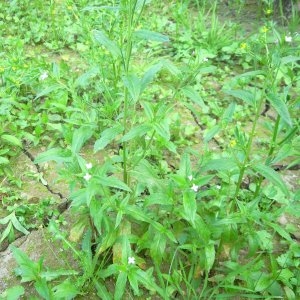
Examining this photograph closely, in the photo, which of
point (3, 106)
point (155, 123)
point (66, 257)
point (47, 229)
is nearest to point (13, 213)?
point (47, 229)

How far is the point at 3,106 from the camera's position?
289 cm

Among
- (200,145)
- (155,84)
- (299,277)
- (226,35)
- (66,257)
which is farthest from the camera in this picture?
(226,35)

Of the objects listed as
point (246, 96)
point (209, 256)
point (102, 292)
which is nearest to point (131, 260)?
point (102, 292)

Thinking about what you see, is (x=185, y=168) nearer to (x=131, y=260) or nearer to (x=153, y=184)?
(x=153, y=184)

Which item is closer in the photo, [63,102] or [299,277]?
[299,277]

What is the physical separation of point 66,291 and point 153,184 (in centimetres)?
64

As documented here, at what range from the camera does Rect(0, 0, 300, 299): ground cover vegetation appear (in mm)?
1925

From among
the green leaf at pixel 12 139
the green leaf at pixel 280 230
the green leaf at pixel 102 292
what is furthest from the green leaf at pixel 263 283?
the green leaf at pixel 12 139

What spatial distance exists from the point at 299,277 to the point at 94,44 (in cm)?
236

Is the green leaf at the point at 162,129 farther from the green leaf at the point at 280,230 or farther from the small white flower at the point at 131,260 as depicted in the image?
the green leaf at the point at 280,230

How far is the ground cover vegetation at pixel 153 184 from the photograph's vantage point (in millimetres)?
1925

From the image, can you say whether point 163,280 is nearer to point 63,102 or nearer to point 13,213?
point 13,213

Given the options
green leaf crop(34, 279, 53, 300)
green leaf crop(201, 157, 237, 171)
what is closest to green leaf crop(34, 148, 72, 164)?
green leaf crop(34, 279, 53, 300)

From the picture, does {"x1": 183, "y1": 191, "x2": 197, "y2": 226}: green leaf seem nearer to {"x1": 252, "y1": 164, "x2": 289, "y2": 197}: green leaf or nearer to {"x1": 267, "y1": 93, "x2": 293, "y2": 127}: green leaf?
{"x1": 252, "y1": 164, "x2": 289, "y2": 197}: green leaf
